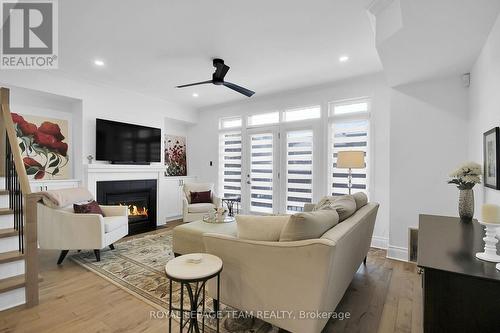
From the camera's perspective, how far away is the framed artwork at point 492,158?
74.9 inches

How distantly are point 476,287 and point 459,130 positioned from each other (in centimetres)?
265

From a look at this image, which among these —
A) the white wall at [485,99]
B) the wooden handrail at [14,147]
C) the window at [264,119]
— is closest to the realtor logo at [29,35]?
the wooden handrail at [14,147]

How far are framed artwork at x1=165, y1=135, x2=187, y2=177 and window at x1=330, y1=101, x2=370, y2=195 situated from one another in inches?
142

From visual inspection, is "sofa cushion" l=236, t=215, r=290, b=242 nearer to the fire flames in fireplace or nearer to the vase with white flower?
the vase with white flower

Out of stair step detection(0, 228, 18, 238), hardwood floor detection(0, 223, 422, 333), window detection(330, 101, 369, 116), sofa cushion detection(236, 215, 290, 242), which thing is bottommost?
hardwood floor detection(0, 223, 422, 333)

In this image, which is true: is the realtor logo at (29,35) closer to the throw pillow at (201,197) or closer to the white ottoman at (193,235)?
the white ottoman at (193,235)

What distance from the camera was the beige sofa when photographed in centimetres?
149

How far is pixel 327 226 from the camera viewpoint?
5.73 feet

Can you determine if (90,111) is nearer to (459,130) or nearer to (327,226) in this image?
(327,226)

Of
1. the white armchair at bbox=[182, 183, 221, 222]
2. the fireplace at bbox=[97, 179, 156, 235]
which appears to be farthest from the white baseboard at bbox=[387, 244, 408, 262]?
the fireplace at bbox=[97, 179, 156, 235]

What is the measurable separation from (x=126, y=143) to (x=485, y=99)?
5.10 meters

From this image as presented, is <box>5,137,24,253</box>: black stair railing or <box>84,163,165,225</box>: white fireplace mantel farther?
<box>84,163,165,225</box>: white fireplace mantel

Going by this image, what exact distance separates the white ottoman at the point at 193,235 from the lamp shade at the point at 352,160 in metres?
1.82

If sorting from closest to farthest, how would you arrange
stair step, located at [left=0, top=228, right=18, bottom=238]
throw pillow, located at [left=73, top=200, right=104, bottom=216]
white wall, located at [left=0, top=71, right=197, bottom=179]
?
stair step, located at [left=0, top=228, right=18, bottom=238], throw pillow, located at [left=73, top=200, right=104, bottom=216], white wall, located at [left=0, top=71, right=197, bottom=179]
